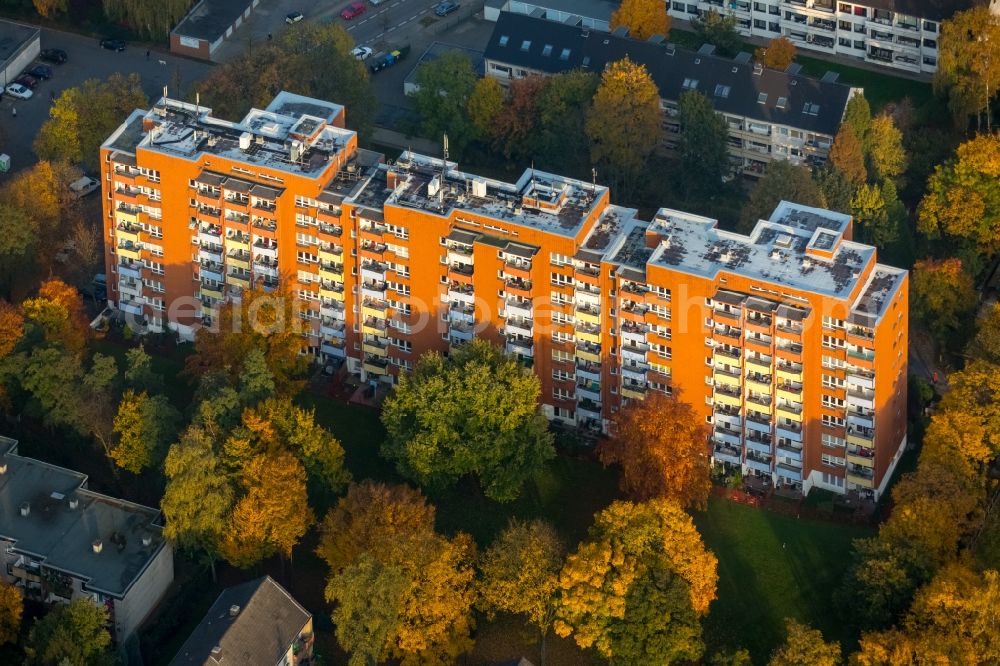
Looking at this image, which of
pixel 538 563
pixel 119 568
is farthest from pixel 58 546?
pixel 538 563

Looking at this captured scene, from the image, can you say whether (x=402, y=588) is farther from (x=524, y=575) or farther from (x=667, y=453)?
(x=667, y=453)

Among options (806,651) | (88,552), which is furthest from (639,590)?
(88,552)

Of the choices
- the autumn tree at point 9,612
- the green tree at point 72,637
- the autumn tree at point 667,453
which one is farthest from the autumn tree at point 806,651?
the autumn tree at point 9,612

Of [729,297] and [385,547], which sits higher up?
[729,297]

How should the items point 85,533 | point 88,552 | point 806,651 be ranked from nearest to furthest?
point 806,651
point 88,552
point 85,533

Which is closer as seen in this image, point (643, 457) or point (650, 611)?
point (650, 611)

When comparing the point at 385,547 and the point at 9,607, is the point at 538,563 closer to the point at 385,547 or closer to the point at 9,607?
the point at 385,547

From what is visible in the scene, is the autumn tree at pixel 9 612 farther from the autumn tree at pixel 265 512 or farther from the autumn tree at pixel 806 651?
the autumn tree at pixel 806 651
